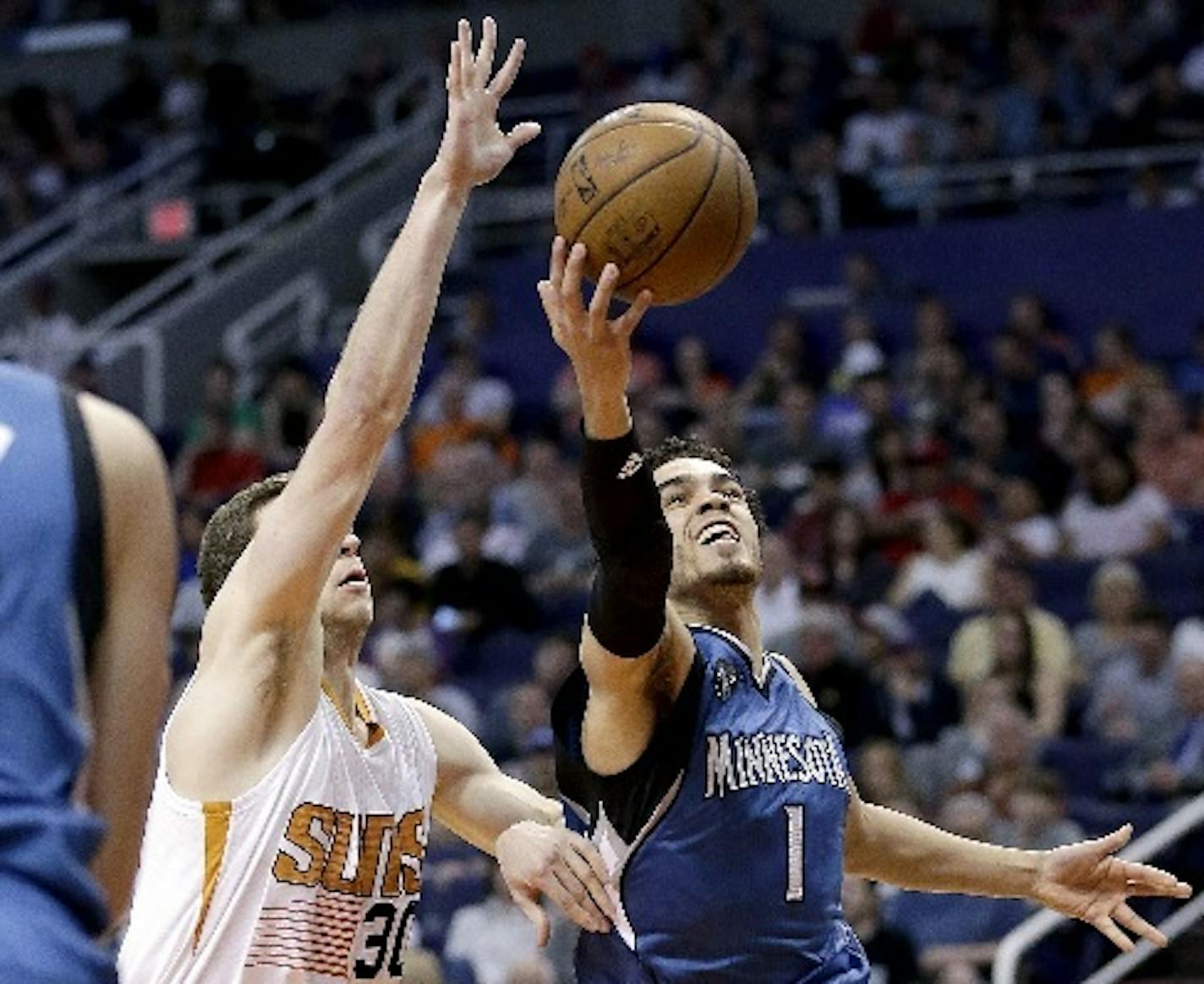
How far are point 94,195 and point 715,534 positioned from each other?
13.7 metres

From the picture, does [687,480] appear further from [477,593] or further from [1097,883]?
[477,593]

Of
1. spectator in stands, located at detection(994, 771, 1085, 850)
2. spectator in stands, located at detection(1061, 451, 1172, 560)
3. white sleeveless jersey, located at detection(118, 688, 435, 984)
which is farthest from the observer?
spectator in stands, located at detection(1061, 451, 1172, 560)

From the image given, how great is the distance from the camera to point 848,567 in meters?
10.8

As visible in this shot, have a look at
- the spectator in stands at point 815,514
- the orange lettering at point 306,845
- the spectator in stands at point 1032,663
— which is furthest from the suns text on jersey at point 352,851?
the spectator in stands at point 815,514

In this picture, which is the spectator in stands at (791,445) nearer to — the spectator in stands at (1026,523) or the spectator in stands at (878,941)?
the spectator in stands at (1026,523)

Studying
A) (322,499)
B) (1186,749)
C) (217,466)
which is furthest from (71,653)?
(217,466)

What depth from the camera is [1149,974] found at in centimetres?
840

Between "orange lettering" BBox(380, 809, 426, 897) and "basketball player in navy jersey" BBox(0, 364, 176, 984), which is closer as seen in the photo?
"basketball player in navy jersey" BBox(0, 364, 176, 984)

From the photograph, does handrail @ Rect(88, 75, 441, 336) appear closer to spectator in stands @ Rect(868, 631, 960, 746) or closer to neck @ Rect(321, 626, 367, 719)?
spectator in stands @ Rect(868, 631, 960, 746)

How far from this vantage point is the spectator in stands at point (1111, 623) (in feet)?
31.0

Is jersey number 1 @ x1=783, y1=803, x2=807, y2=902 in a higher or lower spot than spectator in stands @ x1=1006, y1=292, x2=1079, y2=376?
higher

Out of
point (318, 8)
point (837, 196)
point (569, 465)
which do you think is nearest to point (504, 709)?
point (569, 465)

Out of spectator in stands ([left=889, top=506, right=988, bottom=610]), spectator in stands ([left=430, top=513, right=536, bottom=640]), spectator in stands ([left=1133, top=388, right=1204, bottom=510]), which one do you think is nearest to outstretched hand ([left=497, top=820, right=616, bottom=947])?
spectator in stands ([left=889, top=506, right=988, bottom=610])

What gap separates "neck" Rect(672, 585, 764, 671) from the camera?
5.01m
